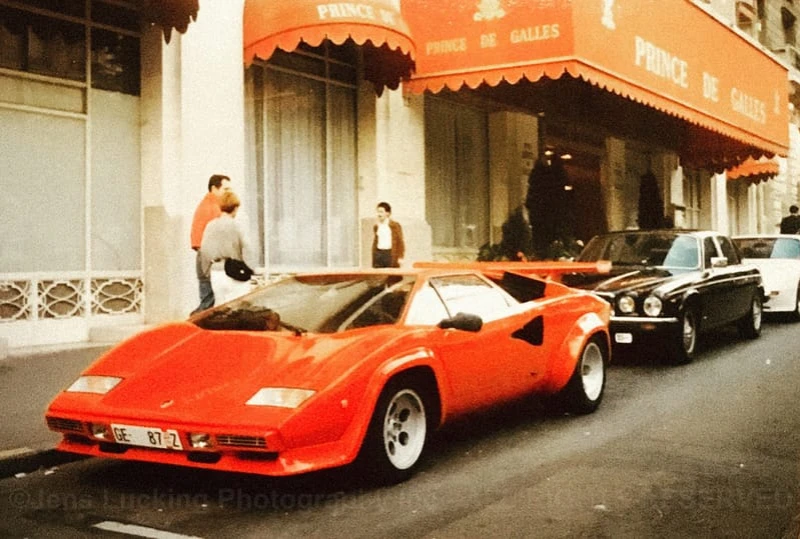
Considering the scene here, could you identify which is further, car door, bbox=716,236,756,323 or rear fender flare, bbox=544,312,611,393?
car door, bbox=716,236,756,323

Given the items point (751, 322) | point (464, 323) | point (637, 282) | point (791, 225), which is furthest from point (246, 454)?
point (791, 225)

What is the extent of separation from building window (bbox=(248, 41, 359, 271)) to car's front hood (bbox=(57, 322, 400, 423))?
22.8 feet

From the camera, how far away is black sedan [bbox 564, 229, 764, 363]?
986 centimetres

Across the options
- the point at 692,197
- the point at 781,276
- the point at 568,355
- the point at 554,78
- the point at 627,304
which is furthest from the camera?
the point at 692,197

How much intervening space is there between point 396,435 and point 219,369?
1108 millimetres

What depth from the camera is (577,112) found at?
1773cm

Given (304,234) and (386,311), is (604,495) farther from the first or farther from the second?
(304,234)

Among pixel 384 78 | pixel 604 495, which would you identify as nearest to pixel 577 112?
pixel 384 78

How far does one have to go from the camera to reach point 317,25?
1070 centimetres

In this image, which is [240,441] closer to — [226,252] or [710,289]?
[226,252]

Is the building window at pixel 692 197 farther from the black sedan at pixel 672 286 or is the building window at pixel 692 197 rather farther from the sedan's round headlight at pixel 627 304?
the sedan's round headlight at pixel 627 304

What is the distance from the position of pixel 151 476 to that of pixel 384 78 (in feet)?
29.5

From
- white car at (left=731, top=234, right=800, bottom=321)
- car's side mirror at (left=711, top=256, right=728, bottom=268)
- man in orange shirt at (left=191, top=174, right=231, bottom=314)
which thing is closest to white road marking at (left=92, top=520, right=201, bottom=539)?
man in orange shirt at (left=191, top=174, right=231, bottom=314)

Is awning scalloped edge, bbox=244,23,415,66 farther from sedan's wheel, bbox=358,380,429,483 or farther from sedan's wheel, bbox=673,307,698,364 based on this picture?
sedan's wheel, bbox=358,380,429,483
